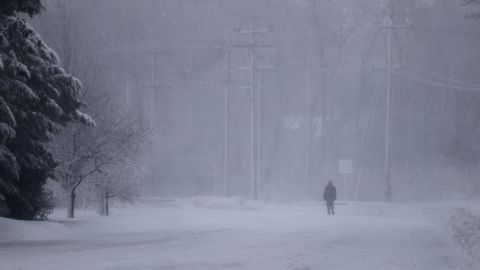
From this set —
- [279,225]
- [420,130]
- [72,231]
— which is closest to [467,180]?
[420,130]

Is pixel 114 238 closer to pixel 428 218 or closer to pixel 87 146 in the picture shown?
pixel 87 146

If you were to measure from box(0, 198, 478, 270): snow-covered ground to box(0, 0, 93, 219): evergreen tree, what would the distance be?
158 centimetres

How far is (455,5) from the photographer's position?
264ft

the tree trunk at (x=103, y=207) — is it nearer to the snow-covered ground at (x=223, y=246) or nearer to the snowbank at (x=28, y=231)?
the snow-covered ground at (x=223, y=246)

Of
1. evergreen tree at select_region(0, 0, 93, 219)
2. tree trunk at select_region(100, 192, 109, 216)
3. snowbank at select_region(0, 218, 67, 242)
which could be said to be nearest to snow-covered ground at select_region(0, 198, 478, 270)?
snowbank at select_region(0, 218, 67, 242)

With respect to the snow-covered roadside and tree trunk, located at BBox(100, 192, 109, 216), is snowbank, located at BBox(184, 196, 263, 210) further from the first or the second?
tree trunk, located at BBox(100, 192, 109, 216)

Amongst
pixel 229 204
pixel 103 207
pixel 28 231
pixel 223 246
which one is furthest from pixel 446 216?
pixel 28 231

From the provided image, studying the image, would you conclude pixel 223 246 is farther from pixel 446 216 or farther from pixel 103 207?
pixel 446 216

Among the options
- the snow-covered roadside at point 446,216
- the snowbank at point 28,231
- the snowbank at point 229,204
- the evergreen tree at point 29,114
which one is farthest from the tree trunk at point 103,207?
the snow-covered roadside at point 446,216

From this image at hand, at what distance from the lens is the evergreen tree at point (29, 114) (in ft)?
76.4

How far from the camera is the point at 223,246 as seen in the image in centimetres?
2180

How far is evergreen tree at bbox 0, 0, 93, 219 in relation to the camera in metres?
23.3

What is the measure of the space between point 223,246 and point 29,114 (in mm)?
8984

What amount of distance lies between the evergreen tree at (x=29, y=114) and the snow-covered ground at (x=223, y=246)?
1.58m
